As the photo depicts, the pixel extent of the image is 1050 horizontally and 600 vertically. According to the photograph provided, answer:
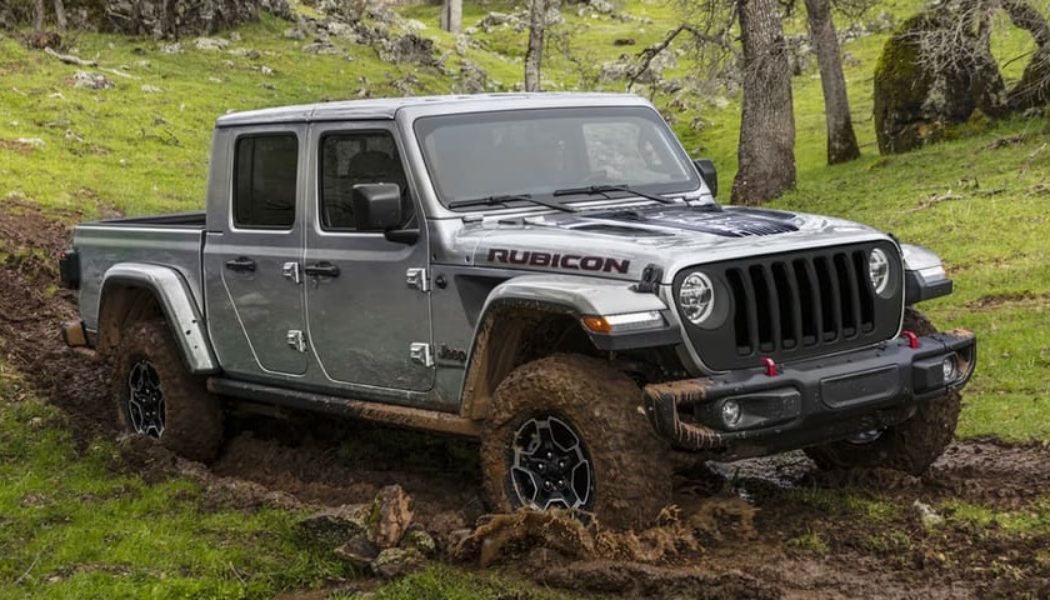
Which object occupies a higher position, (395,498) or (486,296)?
(486,296)

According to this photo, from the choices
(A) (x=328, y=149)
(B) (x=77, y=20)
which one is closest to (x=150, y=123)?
(B) (x=77, y=20)

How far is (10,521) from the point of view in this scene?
7113 mm

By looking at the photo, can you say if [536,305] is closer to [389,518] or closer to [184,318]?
[389,518]

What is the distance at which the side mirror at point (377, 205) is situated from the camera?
6.59m

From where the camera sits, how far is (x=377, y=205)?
660cm

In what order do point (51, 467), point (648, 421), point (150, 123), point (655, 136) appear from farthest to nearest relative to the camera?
point (150, 123) → point (51, 467) → point (655, 136) → point (648, 421)

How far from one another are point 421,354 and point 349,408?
0.70 meters

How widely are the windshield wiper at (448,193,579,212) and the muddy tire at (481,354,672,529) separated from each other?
108 centimetres

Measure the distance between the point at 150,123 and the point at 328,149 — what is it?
20.8 metres

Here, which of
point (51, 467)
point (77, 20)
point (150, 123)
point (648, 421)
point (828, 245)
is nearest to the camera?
point (648, 421)

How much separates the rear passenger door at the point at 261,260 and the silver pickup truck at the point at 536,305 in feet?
0.05

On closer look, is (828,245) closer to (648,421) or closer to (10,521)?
(648,421)

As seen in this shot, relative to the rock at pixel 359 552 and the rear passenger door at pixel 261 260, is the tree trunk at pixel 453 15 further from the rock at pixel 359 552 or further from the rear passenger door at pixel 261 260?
the rock at pixel 359 552

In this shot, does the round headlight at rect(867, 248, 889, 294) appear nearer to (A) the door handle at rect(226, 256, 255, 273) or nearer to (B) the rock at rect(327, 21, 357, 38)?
(A) the door handle at rect(226, 256, 255, 273)
